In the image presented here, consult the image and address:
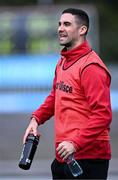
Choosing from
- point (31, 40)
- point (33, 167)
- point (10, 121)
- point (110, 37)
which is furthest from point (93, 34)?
point (110, 37)

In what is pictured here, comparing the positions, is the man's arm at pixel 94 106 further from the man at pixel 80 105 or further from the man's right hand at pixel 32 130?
the man's right hand at pixel 32 130

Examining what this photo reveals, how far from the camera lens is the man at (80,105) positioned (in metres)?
5.20

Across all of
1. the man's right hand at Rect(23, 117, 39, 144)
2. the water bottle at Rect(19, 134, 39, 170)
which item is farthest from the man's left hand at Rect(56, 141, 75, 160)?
the man's right hand at Rect(23, 117, 39, 144)

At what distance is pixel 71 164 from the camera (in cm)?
521

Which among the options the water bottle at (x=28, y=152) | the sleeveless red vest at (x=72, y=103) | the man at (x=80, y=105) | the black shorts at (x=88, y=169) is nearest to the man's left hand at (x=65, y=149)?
the man at (x=80, y=105)

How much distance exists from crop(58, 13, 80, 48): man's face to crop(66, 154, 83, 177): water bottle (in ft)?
2.76

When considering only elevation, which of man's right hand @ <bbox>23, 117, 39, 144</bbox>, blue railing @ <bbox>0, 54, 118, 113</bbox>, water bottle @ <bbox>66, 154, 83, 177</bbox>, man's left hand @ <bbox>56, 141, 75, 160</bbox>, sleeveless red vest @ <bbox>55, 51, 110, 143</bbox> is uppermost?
sleeveless red vest @ <bbox>55, 51, 110, 143</bbox>

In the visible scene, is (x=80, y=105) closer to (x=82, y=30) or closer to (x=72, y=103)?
(x=72, y=103)

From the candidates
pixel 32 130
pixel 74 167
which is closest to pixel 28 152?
pixel 32 130

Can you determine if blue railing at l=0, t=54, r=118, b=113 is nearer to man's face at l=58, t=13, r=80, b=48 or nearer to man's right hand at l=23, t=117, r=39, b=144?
man's right hand at l=23, t=117, r=39, b=144

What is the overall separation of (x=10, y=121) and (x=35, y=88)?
1.88 metres

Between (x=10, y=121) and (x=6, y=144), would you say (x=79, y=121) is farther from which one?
(x=10, y=121)

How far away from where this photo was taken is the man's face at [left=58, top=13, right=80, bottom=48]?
547cm

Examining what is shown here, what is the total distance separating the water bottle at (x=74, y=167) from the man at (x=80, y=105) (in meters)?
0.05
